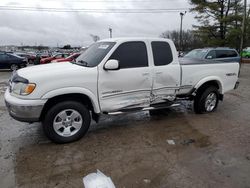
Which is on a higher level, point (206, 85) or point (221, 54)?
point (221, 54)

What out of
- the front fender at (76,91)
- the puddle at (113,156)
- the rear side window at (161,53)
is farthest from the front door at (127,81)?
the puddle at (113,156)

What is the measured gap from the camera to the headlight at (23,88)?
3.84 metres

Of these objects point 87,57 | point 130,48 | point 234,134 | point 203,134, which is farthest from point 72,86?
point 234,134

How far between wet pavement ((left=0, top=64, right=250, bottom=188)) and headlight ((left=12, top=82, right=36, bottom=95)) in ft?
3.30

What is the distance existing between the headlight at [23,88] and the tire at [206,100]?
4080 mm

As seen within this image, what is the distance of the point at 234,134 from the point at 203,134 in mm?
651

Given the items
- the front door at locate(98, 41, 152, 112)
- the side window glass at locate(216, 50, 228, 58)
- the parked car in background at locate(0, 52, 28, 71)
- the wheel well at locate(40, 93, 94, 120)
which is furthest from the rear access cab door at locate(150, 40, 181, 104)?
the parked car in background at locate(0, 52, 28, 71)

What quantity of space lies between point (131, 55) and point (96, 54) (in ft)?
2.35

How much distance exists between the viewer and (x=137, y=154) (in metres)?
3.92

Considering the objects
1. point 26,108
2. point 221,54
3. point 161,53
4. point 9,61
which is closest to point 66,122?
point 26,108

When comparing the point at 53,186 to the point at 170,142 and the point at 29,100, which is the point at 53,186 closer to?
the point at 29,100

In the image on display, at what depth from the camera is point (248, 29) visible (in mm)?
22141

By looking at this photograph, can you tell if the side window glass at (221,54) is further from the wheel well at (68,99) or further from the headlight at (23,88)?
the headlight at (23,88)

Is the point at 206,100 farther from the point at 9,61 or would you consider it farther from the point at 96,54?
the point at 9,61
